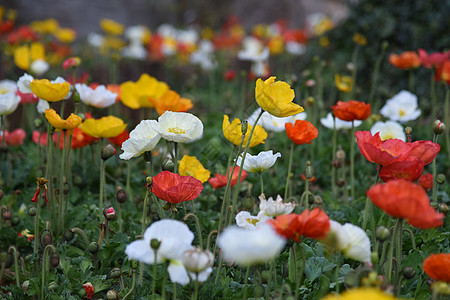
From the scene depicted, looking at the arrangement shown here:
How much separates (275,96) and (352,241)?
423mm

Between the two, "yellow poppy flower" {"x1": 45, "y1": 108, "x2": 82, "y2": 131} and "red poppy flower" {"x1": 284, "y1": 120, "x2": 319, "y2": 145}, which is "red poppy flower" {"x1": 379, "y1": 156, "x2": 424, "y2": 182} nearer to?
"red poppy flower" {"x1": 284, "y1": 120, "x2": 319, "y2": 145}

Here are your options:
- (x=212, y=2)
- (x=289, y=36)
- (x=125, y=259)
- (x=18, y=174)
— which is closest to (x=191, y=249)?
(x=125, y=259)

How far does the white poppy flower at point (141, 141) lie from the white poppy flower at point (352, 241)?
0.56m

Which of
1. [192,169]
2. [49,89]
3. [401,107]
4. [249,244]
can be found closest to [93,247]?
[192,169]

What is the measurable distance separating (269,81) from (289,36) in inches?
157

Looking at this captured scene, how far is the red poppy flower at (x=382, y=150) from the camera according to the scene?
119 centimetres

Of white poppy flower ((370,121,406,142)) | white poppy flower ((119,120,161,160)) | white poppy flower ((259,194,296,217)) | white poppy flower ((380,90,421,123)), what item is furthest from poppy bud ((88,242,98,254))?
white poppy flower ((380,90,421,123))

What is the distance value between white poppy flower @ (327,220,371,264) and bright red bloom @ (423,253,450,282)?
127 millimetres

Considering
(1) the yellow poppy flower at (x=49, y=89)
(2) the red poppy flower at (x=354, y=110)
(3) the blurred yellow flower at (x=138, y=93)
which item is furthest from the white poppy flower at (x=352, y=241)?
(3) the blurred yellow flower at (x=138, y=93)

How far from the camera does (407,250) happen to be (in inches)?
67.2

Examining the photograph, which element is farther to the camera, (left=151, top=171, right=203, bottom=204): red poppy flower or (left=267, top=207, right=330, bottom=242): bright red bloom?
(left=151, top=171, right=203, bottom=204): red poppy flower

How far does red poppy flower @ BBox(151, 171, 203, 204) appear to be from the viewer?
1.28 m

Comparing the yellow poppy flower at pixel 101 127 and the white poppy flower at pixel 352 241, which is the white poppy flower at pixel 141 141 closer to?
the yellow poppy flower at pixel 101 127

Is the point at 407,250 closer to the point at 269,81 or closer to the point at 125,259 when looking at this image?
the point at 269,81
